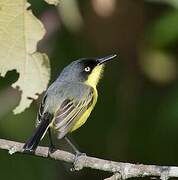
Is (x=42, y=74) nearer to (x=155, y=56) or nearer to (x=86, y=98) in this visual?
(x=86, y=98)

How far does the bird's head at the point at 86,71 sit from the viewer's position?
5.37 metres

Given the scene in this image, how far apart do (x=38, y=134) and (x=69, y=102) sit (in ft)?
1.76

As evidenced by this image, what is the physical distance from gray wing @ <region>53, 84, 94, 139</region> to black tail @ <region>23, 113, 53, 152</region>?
5cm

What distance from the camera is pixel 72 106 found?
4988 millimetres

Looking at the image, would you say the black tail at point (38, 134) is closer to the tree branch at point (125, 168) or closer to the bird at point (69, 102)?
the bird at point (69, 102)

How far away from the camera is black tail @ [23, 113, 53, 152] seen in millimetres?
4273

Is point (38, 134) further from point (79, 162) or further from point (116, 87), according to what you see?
point (116, 87)

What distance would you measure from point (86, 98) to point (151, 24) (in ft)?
3.40

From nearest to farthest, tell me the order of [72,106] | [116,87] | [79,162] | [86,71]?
1. [79,162]
2. [72,106]
3. [86,71]
4. [116,87]

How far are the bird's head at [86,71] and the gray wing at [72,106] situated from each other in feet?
0.34

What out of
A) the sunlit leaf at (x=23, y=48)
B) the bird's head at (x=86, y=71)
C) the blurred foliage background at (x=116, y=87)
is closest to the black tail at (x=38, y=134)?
the sunlit leaf at (x=23, y=48)

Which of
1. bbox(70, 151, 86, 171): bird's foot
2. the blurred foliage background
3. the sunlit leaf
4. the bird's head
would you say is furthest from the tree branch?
the blurred foliage background

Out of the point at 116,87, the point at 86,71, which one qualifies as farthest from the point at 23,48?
the point at 116,87

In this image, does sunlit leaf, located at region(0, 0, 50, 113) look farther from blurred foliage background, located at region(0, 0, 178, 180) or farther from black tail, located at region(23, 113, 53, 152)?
blurred foliage background, located at region(0, 0, 178, 180)
